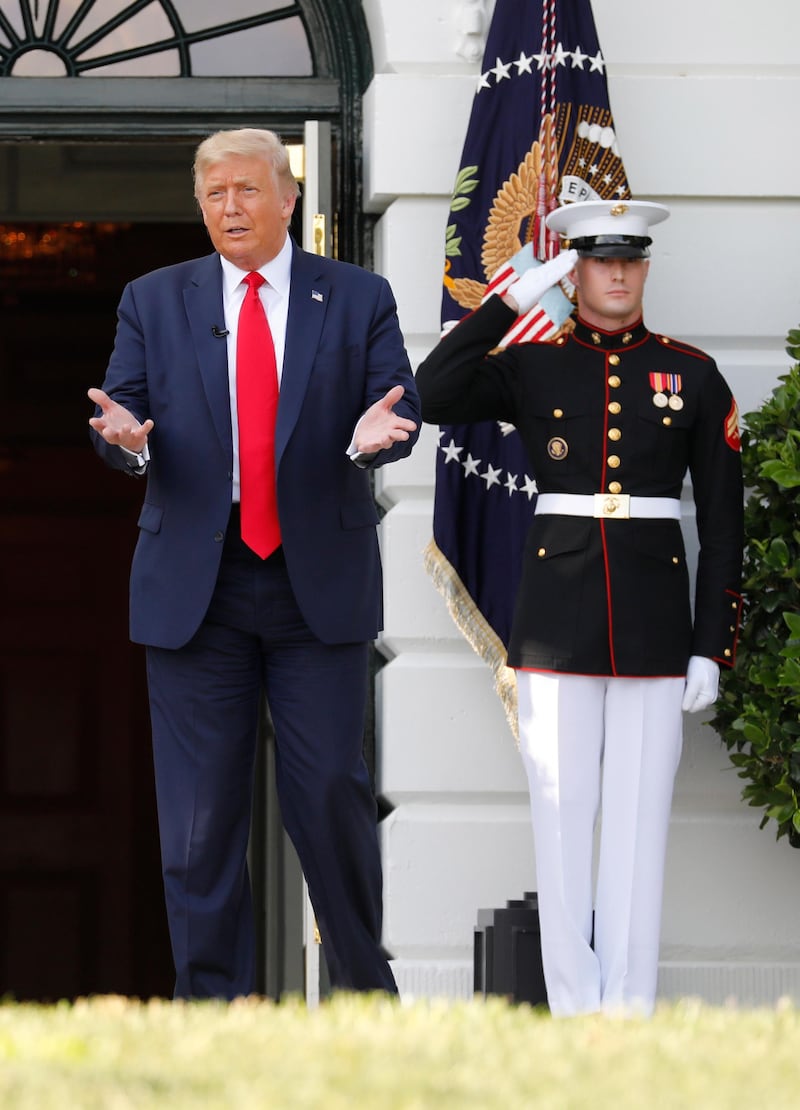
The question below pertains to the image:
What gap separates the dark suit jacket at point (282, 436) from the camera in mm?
3873

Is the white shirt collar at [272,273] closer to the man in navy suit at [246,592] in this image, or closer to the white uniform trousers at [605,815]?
the man in navy suit at [246,592]

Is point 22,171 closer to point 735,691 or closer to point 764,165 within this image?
point 764,165

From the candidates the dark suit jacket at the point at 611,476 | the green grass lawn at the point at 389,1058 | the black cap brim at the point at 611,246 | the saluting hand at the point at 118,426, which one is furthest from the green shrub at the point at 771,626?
the green grass lawn at the point at 389,1058

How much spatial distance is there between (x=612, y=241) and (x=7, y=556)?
211 inches

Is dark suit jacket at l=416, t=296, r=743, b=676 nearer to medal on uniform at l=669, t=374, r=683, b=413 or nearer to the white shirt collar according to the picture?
medal on uniform at l=669, t=374, r=683, b=413

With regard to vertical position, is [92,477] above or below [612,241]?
below

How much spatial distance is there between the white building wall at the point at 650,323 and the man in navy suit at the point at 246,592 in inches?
42.7

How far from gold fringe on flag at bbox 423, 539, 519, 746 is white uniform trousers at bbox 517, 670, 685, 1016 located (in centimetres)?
60

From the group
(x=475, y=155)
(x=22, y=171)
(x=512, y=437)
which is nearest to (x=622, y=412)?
(x=512, y=437)

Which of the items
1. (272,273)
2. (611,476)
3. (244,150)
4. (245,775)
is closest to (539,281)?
(611,476)

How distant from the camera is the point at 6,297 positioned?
9.23m

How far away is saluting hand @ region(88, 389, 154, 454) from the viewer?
11.9ft

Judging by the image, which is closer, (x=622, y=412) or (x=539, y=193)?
(x=622, y=412)

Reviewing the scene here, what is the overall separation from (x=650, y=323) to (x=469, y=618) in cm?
96
